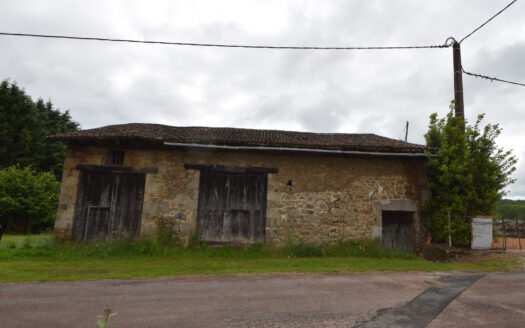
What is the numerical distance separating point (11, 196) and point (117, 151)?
8593 millimetres

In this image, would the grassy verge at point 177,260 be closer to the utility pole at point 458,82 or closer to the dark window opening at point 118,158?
the dark window opening at point 118,158

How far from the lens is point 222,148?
859 cm

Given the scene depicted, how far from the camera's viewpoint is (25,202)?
13352 millimetres

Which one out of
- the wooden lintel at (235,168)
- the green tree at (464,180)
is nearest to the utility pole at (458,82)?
the green tree at (464,180)

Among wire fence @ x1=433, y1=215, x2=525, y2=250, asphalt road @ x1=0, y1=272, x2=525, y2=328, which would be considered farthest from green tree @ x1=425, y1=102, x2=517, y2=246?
asphalt road @ x1=0, y1=272, x2=525, y2=328

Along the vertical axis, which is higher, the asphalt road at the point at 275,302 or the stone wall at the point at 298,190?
the stone wall at the point at 298,190

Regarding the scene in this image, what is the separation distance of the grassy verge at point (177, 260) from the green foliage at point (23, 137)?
14.4m

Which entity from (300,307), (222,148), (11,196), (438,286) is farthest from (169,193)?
(11,196)

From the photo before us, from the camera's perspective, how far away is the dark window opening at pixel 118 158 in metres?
8.82

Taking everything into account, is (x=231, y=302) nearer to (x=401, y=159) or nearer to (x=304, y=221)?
(x=304, y=221)

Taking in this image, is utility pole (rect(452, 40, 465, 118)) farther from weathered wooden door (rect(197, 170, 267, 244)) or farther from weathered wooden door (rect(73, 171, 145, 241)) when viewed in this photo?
weathered wooden door (rect(73, 171, 145, 241))

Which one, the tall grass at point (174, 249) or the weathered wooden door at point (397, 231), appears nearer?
the tall grass at point (174, 249)

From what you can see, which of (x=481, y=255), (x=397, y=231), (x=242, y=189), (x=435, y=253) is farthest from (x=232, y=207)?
(x=481, y=255)

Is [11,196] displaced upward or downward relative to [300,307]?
upward
